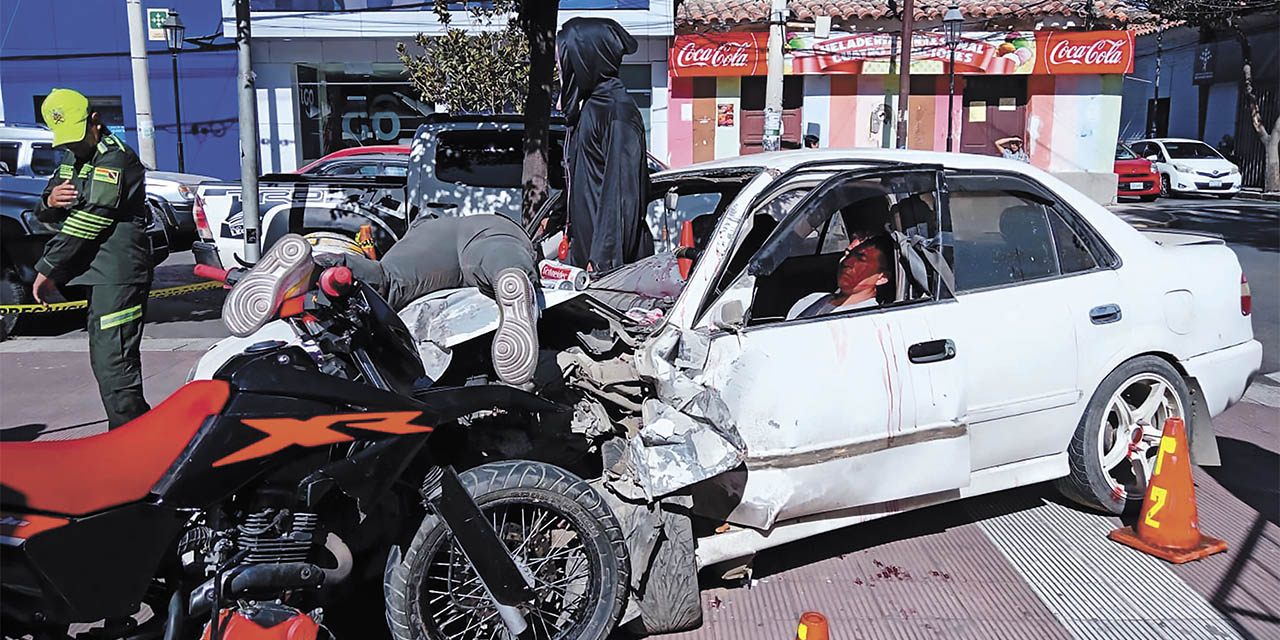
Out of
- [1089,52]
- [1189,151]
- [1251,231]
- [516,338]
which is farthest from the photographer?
[1189,151]

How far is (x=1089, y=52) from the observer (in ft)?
72.2

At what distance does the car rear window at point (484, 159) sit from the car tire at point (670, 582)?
16.5 feet

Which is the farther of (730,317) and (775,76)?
(775,76)

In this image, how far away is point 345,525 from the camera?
300cm

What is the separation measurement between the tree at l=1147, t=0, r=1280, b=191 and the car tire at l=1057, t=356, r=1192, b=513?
26504 mm

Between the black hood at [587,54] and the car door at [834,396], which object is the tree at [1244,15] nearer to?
the black hood at [587,54]

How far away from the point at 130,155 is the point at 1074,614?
5402 mm

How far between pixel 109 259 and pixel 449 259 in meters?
2.30

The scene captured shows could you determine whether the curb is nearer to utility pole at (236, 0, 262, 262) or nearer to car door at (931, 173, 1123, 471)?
car door at (931, 173, 1123, 471)

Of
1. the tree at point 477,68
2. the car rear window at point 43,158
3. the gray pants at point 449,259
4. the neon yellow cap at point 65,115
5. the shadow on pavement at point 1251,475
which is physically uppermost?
the tree at point 477,68

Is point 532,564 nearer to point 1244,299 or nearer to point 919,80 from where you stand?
point 1244,299

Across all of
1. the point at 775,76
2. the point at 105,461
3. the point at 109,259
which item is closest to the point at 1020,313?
the point at 105,461

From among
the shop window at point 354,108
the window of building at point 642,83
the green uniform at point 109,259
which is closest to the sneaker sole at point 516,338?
the green uniform at point 109,259

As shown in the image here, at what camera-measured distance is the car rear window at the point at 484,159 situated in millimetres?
8133
